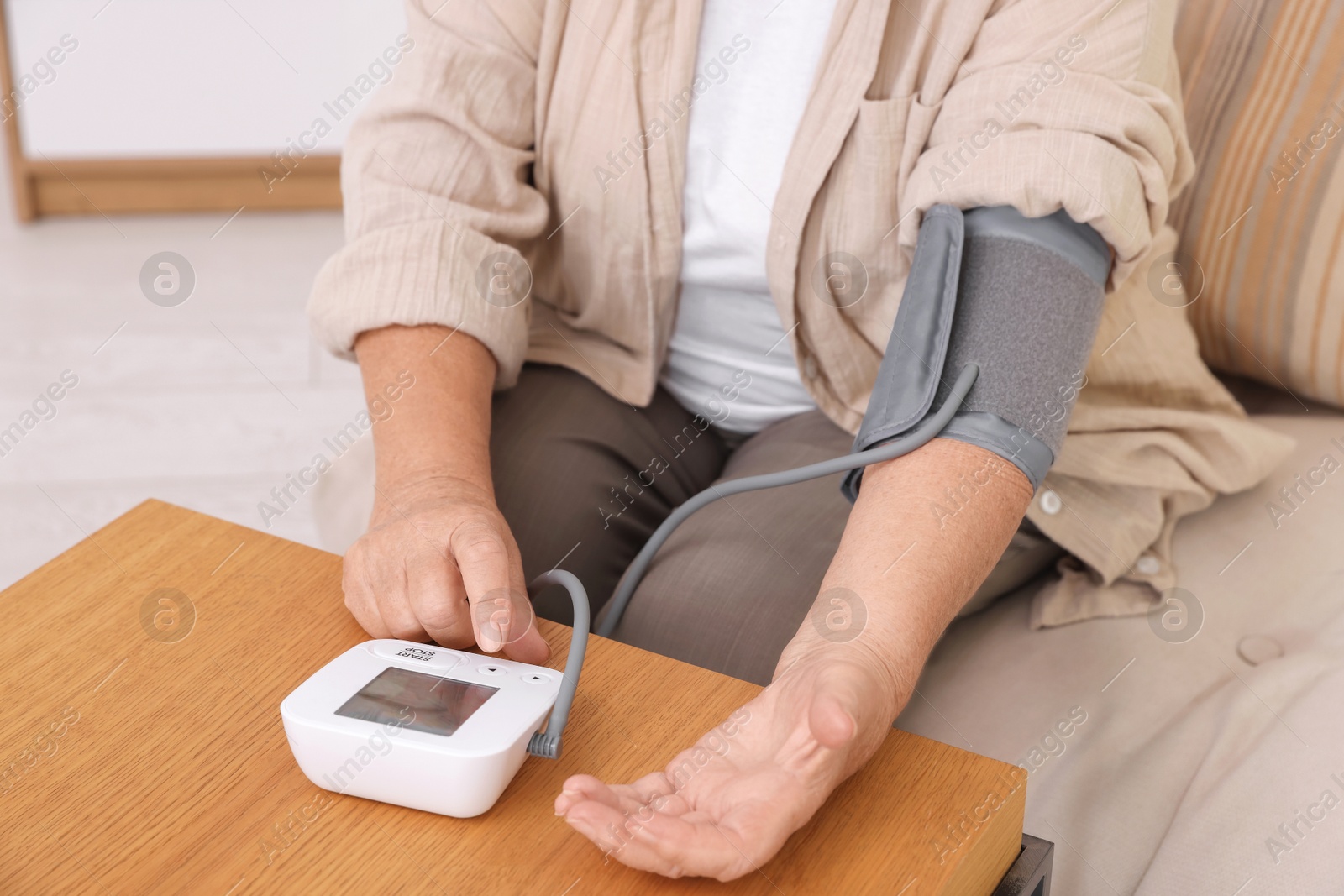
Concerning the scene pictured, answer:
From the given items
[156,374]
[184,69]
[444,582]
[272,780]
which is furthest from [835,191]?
[184,69]

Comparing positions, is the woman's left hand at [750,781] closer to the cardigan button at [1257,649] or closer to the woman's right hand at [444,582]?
the woman's right hand at [444,582]

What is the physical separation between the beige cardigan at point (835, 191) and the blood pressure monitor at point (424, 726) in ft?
1.06

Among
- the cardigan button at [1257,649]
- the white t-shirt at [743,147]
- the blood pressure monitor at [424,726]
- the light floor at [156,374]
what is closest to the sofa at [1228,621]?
the cardigan button at [1257,649]

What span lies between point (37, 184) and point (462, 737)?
2.52m

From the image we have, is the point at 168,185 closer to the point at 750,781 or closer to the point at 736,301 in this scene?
the point at 736,301

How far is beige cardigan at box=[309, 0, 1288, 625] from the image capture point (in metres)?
0.78

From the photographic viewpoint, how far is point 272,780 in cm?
58

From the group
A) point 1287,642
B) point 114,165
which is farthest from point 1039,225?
point 114,165

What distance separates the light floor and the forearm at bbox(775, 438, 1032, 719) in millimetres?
1164

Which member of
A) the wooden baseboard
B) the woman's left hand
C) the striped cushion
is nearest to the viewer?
the woman's left hand

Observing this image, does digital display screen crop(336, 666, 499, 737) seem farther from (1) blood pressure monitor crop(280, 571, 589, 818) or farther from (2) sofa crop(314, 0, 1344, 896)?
(2) sofa crop(314, 0, 1344, 896)

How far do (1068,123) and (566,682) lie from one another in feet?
1.64

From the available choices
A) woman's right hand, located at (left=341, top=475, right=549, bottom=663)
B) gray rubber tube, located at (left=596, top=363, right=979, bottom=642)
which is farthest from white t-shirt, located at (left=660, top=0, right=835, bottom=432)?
woman's right hand, located at (left=341, top=475, right=549, bottom=663)

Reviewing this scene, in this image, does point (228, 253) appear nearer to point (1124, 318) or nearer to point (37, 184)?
point (37, 184)
